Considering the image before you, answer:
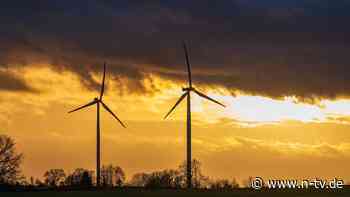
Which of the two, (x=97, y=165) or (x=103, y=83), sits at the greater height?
(x=103, y=83)

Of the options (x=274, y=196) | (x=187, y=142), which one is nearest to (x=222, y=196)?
(x=274, y=196)

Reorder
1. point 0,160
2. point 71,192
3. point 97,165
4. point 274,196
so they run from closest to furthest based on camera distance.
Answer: point 274,196 → point 71,192 → point 97,165 → point 0,160

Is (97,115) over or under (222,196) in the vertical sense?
over

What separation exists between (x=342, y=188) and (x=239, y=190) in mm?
14777

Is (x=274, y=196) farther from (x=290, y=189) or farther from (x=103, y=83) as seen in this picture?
(x=103, y=83)

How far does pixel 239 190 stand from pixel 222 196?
483 inches

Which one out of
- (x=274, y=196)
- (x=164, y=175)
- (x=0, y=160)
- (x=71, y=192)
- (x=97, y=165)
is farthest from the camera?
(x=164, y=175)

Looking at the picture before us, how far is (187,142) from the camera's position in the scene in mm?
137000

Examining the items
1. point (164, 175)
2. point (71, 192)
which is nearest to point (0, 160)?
point (164, 175)

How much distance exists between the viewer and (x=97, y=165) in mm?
153500

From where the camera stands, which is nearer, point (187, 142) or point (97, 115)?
point (187, 142)

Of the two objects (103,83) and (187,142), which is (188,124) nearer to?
(187,142)

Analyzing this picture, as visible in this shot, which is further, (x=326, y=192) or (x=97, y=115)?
(x=97, y=115)

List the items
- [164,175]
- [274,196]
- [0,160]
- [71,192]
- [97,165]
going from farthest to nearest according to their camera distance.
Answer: [164,175] → [0,160] → [97,165] → [71,192] → [274,196]
